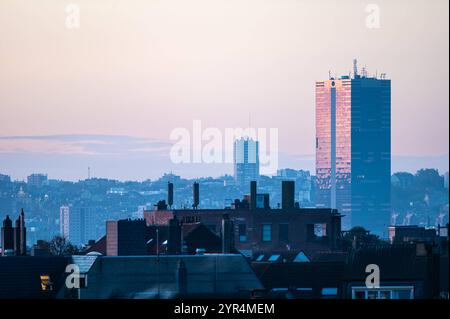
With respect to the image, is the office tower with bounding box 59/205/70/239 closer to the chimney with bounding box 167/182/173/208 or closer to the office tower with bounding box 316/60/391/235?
the chimney with bounding box 167/182/173/208

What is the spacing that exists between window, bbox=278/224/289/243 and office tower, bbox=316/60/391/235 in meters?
2.54

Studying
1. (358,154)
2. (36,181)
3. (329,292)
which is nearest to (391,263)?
(329,292)

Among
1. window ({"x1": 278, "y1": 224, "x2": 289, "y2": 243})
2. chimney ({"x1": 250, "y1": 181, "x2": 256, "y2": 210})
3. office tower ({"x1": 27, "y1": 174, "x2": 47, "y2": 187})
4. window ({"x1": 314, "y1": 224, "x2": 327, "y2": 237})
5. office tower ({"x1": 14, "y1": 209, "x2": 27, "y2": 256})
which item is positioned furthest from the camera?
window ({"x1": 278, "y1": 224, "x2": 289, "y2": 243})

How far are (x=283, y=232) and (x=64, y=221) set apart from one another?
24.1 metres

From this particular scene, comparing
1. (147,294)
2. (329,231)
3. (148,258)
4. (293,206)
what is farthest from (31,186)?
(293,206)

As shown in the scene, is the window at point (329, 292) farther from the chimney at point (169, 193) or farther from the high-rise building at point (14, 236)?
the chimney at point (169, 193)

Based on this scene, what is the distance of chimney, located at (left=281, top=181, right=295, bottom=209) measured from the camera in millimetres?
85750

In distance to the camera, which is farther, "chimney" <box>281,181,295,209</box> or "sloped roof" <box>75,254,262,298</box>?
"chimney" <box>281,181,295,209</box>

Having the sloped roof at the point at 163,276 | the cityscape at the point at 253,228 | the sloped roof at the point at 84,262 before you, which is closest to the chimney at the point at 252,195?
the cityscape at the point at 253,228

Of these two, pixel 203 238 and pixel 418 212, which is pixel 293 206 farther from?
pixel 203 238

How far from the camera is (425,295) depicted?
3712cm

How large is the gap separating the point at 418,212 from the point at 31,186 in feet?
109

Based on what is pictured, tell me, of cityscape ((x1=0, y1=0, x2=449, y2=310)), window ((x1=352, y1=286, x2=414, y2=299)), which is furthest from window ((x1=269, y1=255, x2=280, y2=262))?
window ((x1=352, y1=286, x2=414, y2=299))

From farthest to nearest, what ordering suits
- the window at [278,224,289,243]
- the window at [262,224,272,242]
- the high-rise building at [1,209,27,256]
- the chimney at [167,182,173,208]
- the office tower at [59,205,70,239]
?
the window at [262,224,272,242], the window at [278,224,289,243], the chimney at [167,182,173,208], the office tower at [59,205,70,239], the high-rise building at [1,209,27,256]
